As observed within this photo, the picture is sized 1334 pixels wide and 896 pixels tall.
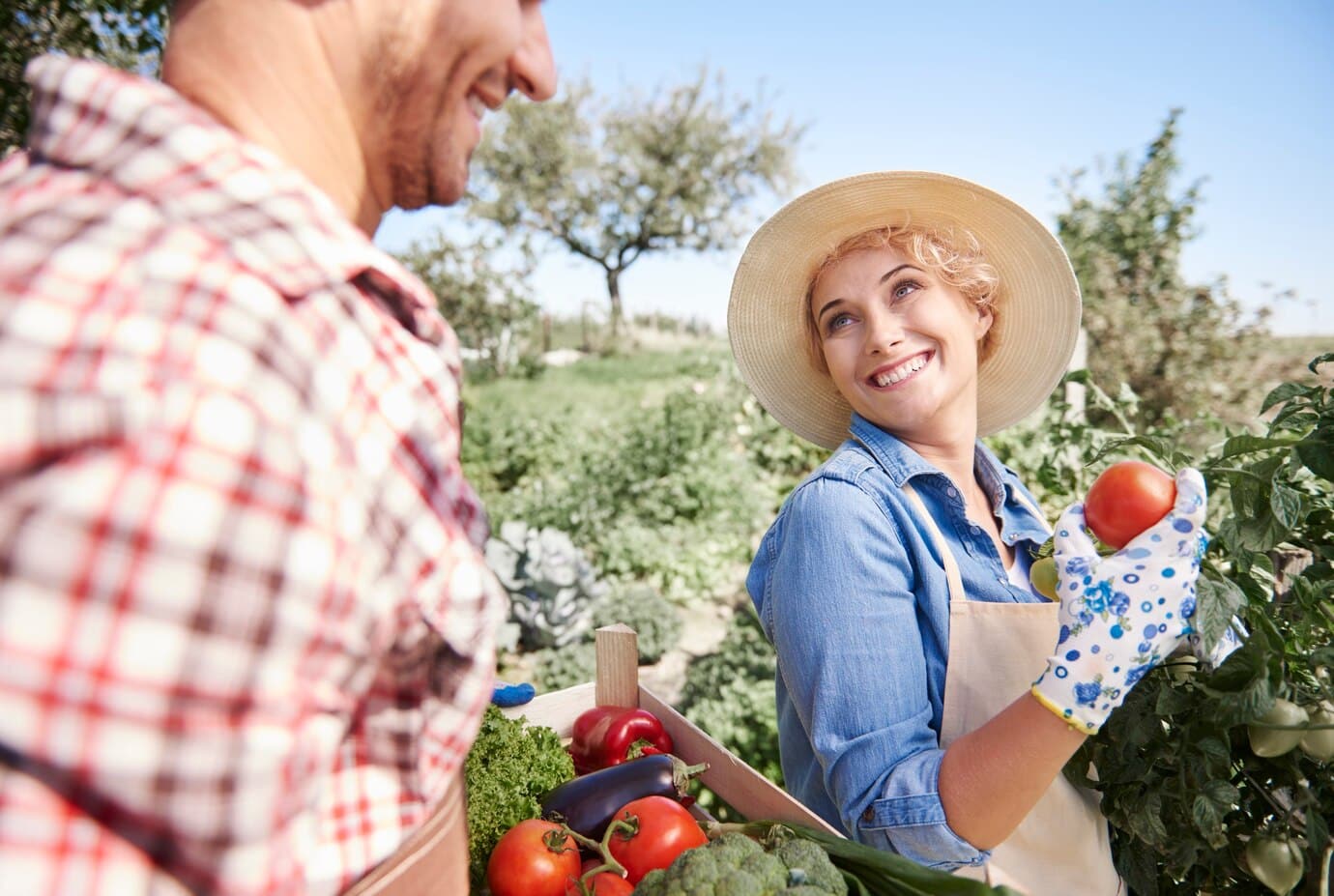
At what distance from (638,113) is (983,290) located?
946 inches

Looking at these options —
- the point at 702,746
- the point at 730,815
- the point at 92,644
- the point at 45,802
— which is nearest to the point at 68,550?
the point at 92,644

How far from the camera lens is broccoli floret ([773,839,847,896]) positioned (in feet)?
3.55

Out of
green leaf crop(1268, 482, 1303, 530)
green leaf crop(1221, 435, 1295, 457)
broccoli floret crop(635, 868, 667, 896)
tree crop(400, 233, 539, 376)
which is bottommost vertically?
tree crop(400, 233, 539, 376)

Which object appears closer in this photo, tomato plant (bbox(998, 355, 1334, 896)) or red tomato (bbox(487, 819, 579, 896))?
tomato plant (bbox(998, 355, 1334, 896))

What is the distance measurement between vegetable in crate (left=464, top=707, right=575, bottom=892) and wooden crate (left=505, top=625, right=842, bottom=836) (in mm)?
199

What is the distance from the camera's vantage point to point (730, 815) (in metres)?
3.04

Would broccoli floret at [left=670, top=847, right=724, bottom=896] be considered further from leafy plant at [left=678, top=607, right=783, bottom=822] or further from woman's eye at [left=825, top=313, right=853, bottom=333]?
leafy plant at [left=678, top=607, right=783, bottom=822]

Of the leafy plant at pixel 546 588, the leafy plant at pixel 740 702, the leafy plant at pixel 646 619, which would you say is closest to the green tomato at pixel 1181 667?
the leafy plant at pixel 740 702

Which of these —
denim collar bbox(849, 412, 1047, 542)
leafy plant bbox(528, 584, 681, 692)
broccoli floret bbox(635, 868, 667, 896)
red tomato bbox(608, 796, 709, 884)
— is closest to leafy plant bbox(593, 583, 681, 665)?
leafy plant bbox(528, 584, 681, 692)

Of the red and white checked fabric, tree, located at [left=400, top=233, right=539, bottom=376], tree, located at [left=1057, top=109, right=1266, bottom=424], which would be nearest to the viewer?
the red and white checked fabric

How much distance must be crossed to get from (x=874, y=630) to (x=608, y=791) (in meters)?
0.56

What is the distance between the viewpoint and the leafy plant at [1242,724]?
1.18 meters

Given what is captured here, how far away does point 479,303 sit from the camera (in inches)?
555

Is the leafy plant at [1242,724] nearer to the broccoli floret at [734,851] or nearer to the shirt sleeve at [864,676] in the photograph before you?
the shirt sleeve at [864,676]
